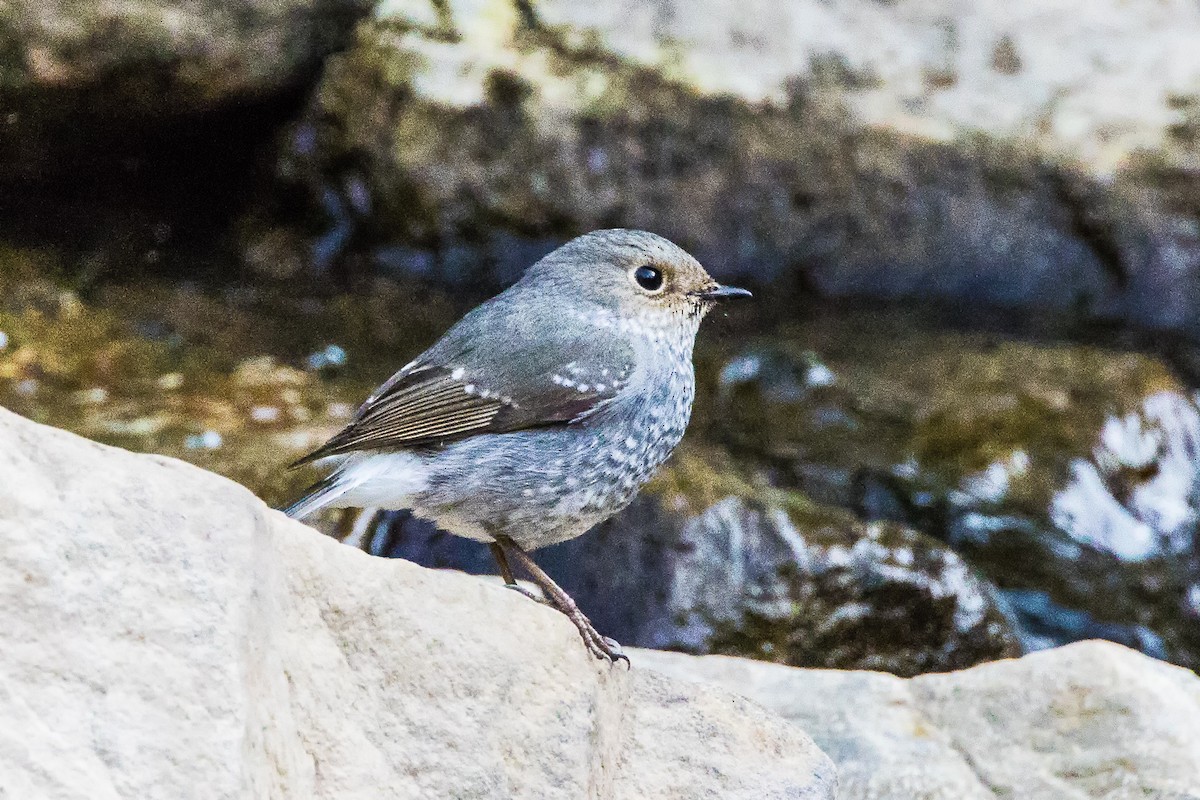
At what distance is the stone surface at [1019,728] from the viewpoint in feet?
14.4

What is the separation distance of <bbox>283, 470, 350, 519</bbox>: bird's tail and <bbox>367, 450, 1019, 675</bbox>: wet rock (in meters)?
1.64

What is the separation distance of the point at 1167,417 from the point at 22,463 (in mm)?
6328

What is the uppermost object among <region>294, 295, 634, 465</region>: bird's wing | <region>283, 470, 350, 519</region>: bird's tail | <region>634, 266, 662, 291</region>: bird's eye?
<region>634, 266, 662, 291</region>: bird's eye

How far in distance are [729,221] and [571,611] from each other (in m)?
4.75

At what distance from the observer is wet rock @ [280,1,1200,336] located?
8.34 meters

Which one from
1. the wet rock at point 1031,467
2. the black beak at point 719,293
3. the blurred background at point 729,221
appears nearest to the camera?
the black beak at point 719,293

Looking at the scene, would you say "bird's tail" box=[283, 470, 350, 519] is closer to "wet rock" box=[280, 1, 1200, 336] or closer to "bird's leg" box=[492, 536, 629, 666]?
"bird's leg" box=[492, 536, 629, 666]

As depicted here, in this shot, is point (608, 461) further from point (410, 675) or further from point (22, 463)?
point (22, 463)

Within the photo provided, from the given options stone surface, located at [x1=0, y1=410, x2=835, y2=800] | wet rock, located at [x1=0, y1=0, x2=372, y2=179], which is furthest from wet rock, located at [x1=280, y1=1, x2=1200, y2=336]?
stone surface, located at [x1=0, y1=410, x2=835, y2=800]

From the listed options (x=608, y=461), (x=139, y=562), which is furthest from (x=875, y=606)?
(x=139, y=562)

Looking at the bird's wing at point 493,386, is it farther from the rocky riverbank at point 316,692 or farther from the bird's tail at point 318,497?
the rocky riverbank at point 316,692

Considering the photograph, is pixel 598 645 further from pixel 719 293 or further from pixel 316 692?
pixel 719 293

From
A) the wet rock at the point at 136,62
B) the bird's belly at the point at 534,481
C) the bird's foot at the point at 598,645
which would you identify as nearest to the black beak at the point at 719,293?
the bird's belly at the point at 534,481

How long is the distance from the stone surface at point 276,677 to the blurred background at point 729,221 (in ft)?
10.9
